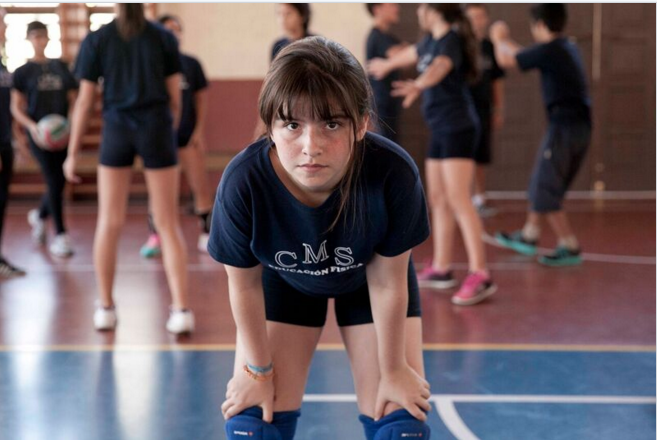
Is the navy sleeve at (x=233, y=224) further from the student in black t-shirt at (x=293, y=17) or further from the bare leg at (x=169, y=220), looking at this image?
the student in black t-shirt at (x=293, y=17)

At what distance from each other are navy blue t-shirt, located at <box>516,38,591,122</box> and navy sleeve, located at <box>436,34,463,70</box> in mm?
1134

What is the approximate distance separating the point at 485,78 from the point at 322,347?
13.6ft

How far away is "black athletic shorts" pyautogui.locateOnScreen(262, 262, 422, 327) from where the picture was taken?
230 cm

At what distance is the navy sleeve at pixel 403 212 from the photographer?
77.4 inches

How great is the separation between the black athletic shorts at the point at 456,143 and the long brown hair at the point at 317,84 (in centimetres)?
275

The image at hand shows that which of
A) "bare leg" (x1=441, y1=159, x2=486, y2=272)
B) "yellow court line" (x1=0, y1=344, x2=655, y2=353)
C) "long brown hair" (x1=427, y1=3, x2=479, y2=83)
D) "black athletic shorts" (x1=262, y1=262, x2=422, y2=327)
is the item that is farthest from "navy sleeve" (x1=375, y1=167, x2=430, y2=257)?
"long brown hair" (x1=427, y1=3, x2=479, y2=83)

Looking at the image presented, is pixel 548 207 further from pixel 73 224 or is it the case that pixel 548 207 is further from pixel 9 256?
pixel 73 224

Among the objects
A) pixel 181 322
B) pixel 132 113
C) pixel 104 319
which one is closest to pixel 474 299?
pixel 181 322

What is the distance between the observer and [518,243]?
6199 mm

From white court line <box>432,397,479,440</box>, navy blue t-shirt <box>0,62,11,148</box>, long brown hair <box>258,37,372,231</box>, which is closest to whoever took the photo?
long brown hair <box>258,37,372,231</box>

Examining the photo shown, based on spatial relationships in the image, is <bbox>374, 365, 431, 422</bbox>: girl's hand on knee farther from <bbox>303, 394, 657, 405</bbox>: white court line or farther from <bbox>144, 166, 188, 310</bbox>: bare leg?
<bbox>144, 166, 188, 310</bbox>: bare leg

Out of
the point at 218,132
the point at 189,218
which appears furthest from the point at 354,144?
the point at 218,132

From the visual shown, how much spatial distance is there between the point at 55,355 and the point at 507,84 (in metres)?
6.92

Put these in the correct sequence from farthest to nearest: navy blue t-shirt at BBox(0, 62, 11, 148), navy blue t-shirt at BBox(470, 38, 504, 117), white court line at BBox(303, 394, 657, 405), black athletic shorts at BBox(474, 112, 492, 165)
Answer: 1. black athletic shorts at BBox(474, 112, 492, 165)
2. navy blue t-shirt at BBox(470, 38, 504, 117)
3. navy blue t-shirt at BBox(0, 62, 11, 148)
4. white court line at BBox(303, 394, 657, 405)
